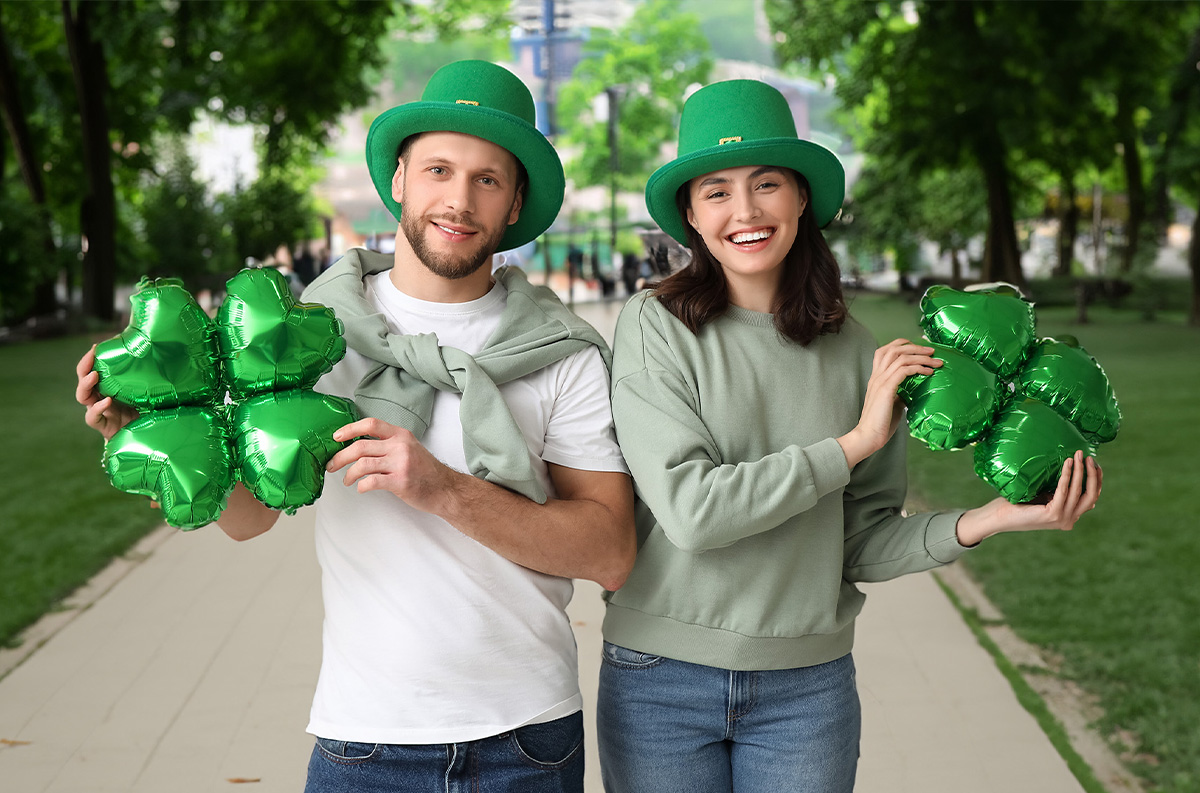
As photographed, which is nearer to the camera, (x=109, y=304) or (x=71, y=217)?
(x=109, y=304)

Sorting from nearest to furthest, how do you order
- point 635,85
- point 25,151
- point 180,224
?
point 25,151
point 180,224
point 635,85

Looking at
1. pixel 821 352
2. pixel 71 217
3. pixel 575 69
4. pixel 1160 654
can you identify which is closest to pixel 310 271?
pixel 71 217

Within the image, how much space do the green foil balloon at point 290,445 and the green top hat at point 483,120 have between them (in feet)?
1.72

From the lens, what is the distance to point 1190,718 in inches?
175

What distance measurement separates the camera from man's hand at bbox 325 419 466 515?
1.86 m

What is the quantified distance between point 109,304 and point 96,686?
56.2 ft

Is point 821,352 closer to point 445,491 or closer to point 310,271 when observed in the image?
point 445,491

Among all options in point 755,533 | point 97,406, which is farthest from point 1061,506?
A: point 97,406

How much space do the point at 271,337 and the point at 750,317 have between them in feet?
2.76

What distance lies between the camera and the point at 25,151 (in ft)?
66.2

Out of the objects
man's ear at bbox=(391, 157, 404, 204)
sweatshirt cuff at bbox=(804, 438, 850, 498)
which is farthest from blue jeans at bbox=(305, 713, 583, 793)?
man's ear at bbox=(391, 157, 404, 204)

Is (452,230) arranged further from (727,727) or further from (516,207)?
(727,727)

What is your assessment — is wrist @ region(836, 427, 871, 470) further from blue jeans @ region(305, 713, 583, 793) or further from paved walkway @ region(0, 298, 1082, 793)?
paved walkway @ region(0, 298, 1082, 793)

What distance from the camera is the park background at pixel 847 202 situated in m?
5.92
